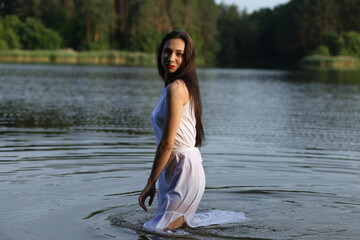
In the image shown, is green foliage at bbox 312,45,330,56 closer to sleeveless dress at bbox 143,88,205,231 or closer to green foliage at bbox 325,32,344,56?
green foliage at bbox 325,32,344,56

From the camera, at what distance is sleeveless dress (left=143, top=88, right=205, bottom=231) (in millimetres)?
5570

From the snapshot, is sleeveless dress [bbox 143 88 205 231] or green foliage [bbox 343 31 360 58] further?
green foliage [bbox 343 31 360 58]

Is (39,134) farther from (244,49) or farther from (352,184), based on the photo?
(244,49)

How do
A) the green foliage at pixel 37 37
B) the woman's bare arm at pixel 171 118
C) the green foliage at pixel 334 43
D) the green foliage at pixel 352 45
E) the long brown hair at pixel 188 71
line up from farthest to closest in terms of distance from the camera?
the green foliage at pixel 352 45 < the green foliage at pixel 334 43 < the green foliage at pixel 37 37 < the long brown hair at pixel 188 71 < the woman's bare arm at pixel 171 118

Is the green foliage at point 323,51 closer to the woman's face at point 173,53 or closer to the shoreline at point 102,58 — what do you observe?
the shoreline at point 102,58

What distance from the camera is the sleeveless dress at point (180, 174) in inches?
219

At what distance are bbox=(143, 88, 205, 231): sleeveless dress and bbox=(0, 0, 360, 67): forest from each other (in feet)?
276

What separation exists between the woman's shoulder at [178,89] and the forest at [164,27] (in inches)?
3325

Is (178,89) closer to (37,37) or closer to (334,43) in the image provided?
(37,37)

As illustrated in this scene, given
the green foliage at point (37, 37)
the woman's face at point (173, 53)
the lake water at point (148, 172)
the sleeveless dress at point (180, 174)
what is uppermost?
the green foliage at point (37, 37)

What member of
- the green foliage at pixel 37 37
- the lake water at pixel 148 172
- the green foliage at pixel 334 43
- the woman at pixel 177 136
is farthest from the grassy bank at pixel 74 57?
the woman at pixel 177 136

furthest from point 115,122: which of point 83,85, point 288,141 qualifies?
point 83,85

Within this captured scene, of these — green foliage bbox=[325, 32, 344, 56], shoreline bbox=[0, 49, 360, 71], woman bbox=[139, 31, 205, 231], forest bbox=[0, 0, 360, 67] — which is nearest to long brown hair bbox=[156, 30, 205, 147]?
woman bbox=[139, 31, 205, 231]

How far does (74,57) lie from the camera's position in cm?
8400
